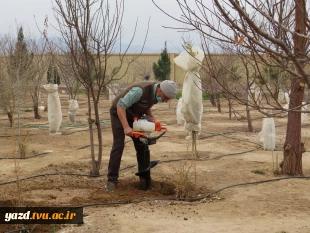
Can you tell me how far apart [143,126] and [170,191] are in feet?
3.57

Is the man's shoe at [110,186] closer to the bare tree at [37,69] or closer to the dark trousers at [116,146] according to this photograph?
the dark trousers at [116,146]

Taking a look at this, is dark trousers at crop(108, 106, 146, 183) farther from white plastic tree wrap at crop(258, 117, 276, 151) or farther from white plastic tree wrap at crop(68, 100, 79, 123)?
white plastic tree wrap at crop(68, 100, 79, 123)

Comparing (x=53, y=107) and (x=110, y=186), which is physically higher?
(x=53, y=107)

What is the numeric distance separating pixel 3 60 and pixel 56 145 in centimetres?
424

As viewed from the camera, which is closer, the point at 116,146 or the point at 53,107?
the point at 116,146

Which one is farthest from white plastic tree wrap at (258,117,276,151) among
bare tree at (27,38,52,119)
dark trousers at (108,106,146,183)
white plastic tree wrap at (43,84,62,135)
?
bare tree at (27,38,52,119)

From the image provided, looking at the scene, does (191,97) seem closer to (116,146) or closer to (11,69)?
(116,146)

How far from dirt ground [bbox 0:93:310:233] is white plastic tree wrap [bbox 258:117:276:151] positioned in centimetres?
21

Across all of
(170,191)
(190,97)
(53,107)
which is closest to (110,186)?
(170,191)

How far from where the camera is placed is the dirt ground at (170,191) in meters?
4.75

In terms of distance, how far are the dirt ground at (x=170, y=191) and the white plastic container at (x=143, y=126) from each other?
63cm

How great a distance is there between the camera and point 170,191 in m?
6.28

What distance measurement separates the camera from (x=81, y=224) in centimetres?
468

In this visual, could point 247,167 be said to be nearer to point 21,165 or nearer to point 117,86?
point 21,165
